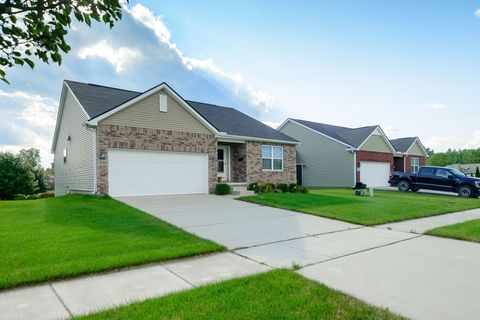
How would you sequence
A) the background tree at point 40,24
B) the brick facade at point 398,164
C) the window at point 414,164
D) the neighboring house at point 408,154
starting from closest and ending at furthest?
the background tree at point 40,24
the neighboring house at point 408,154
the brick facade at point 398,164
the window at point 414,164

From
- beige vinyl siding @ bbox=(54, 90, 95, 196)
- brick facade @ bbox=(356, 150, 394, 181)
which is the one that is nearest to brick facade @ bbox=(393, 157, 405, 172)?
brick facade @ bbox=(356, 150, 394, 181)

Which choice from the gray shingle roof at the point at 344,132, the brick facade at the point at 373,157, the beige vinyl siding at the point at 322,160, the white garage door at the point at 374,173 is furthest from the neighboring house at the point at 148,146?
the white garage door at the point at 374,173

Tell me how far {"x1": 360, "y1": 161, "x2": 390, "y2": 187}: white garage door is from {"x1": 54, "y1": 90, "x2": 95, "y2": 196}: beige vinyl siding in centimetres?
2082

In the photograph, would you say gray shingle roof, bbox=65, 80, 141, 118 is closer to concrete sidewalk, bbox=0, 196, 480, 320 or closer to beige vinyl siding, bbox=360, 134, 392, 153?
concrete sidewalk, bbox=0, 196, 480, 320

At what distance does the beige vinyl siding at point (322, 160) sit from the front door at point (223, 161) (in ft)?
34.8

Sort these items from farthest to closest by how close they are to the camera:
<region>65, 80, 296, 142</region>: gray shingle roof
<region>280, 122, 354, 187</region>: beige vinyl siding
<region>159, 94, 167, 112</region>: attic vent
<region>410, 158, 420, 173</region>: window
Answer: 1. <region>410, 158, 420, 173</region>: window
2. <region>280, 122, 354, 187</region>: beige vinyl siding
3. <region>65, 80, 296, 142</region>: gray shingle roof
4. <region>159, 94, 167, 112</region>: attic vent

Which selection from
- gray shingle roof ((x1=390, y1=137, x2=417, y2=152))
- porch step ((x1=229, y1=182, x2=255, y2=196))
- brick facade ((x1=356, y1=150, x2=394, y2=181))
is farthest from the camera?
gray shingle roof ((x1=390, y1=137, x2=417, y2=152))

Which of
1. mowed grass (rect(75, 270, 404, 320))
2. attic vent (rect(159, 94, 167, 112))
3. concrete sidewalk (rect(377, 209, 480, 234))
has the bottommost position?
concrete sidewalk (rect(377, 209, 480, 234))

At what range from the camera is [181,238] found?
6.34m

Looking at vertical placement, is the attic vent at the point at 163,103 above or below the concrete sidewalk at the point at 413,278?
above

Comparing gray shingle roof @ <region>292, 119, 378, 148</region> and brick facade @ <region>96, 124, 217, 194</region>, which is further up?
gray shingle roof @ <region>292, 119, 378, 148</region>

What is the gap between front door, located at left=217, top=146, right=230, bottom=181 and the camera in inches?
743

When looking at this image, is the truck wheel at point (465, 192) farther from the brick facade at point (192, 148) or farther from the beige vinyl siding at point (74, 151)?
the beige vinyl siding at point (74, 151)

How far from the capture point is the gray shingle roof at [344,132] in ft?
83.6
